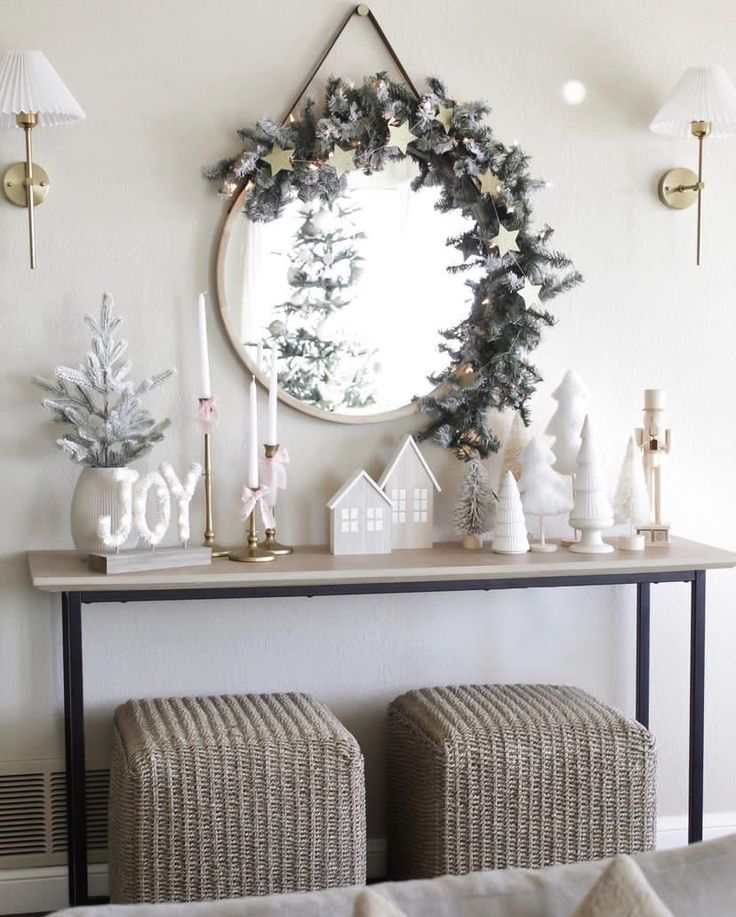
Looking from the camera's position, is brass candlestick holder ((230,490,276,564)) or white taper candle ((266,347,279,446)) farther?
white taper candle ((266,347,279,446))

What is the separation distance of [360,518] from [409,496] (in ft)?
0.48

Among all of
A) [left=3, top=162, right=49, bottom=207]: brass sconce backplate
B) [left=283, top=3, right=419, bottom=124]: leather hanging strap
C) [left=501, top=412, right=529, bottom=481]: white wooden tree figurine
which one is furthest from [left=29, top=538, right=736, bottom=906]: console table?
[left=283, top=3, right=419, bottom=124]: leather hanging strap

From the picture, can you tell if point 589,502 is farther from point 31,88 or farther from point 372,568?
point 31,88

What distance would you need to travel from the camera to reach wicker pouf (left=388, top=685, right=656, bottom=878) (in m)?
2.55

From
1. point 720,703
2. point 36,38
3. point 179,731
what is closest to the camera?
point 179,731

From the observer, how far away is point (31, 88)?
2.54 m

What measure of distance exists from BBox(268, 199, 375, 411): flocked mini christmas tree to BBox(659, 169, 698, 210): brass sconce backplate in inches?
31.1

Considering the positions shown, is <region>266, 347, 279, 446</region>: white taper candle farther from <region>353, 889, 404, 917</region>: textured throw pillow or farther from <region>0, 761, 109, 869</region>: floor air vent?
<region>353, 889, 404, 917</region>: textured throw pillow

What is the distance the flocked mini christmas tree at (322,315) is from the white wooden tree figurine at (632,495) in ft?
2.08

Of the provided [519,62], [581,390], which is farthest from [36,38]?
[581,390]

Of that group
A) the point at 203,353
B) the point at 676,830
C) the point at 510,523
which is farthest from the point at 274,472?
the point at 676,830

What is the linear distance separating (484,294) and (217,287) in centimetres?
63

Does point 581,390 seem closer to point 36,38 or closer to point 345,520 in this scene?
point 345,520

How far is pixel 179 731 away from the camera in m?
2.46
